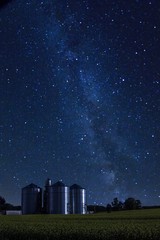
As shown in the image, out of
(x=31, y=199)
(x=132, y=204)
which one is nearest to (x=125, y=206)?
(x=132, y=204)

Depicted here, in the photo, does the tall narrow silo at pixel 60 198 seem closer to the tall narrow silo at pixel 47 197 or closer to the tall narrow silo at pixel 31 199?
the tall narrow silo at pixel 47 197

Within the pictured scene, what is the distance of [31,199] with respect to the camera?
209 ft

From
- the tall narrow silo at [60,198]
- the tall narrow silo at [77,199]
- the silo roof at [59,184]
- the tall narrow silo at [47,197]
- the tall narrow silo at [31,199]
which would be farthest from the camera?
the silo roof at [59,184]

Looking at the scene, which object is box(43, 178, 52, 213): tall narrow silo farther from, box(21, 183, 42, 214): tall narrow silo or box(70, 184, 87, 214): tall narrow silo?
box(70, 184, 87, 214): tall narrow silo

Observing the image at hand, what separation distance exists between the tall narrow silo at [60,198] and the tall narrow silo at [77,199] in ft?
4.45

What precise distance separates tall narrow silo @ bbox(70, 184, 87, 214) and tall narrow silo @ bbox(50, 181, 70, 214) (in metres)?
1.36

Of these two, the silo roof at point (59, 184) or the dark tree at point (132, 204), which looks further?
the dark tree at point (132, 204)

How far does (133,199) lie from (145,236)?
231 feet

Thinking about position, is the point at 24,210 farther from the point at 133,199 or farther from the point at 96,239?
the point at 96,239

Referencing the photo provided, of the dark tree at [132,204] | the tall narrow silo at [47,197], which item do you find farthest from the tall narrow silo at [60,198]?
the dark tree at [132,204]

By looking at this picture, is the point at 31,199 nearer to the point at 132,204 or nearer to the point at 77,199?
the point at 77,199

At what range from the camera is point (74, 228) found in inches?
663

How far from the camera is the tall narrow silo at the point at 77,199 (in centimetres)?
6321

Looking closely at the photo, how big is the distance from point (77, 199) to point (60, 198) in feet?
11.6
